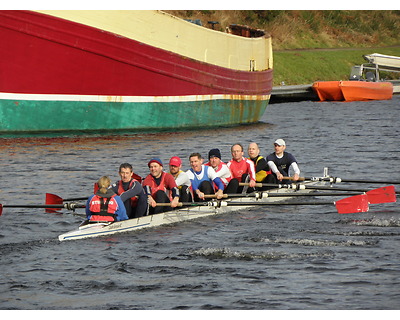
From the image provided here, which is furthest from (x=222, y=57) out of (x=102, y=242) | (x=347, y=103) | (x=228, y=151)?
(x=102, y=242)

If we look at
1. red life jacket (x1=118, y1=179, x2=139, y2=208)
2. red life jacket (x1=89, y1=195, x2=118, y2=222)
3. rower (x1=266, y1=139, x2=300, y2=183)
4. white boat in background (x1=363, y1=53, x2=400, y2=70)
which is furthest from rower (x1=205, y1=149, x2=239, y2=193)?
white boat in background (x1=363, y1=53, x2=400, y2=70)

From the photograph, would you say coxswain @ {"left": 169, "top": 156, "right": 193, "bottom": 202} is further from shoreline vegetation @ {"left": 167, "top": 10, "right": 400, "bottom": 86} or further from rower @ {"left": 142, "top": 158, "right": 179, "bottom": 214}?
shoreline vegetation @ {"left": 167, "top": 10, "right": 400, "bottom": 86}

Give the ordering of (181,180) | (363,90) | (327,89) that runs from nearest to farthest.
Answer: (181,180), (327,89), (363,90)

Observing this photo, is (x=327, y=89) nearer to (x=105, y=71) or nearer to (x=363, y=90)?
(x=363, y=90)

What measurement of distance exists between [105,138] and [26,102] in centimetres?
367

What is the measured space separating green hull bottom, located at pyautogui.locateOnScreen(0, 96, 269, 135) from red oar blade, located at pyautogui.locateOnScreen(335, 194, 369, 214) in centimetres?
1670

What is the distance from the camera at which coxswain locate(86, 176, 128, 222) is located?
60.8 ft

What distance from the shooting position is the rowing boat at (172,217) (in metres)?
18.6

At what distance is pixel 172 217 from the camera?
20.8 metres

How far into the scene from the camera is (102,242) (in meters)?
18.7

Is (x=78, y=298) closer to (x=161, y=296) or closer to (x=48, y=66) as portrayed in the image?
(x=161, y=296)

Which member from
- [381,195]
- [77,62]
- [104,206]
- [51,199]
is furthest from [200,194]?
[77,62]

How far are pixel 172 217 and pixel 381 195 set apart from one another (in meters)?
5.37

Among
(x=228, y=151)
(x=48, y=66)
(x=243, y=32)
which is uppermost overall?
(x=243, y=32)
